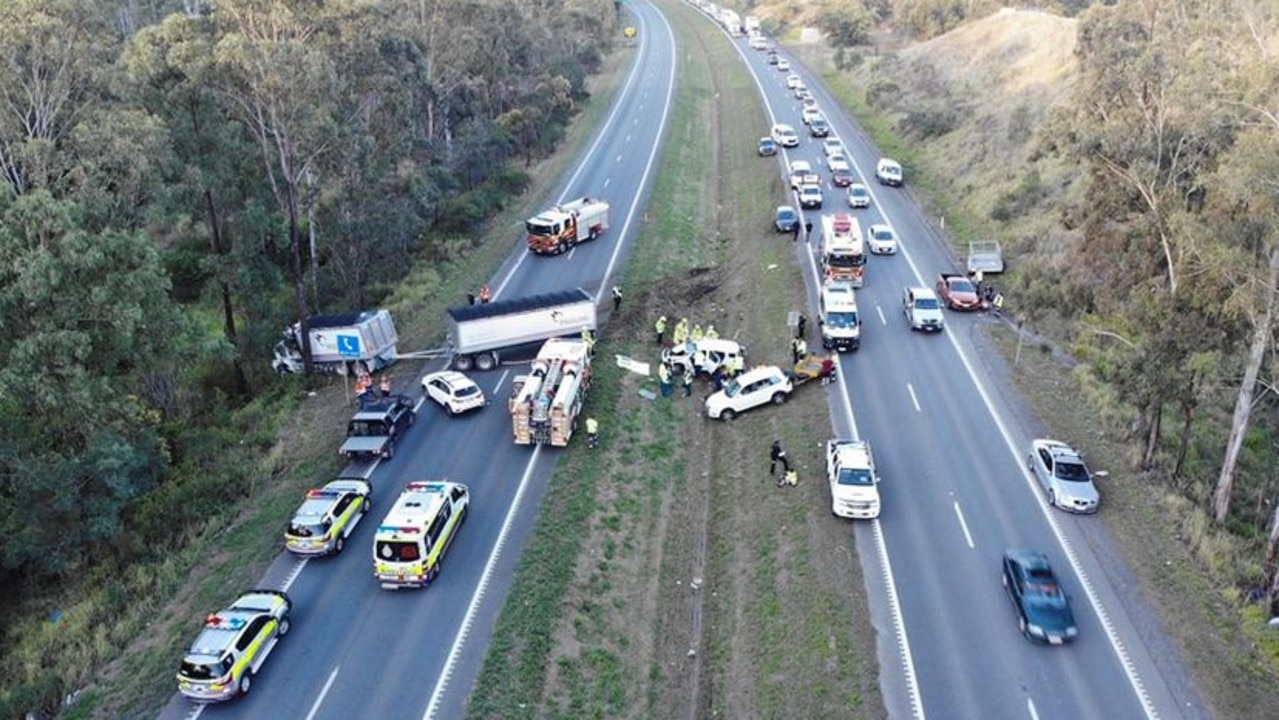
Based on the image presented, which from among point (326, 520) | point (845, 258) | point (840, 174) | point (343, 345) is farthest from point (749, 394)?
point (840, 174)

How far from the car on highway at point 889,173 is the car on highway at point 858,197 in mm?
5007

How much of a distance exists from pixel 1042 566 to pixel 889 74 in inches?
3572

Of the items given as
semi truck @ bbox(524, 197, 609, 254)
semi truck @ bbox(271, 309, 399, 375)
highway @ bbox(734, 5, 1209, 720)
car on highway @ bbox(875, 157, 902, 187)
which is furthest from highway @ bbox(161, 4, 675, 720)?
car on highway @ bbox(875, 157, 902, 187)

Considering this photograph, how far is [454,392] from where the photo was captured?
1545 inches

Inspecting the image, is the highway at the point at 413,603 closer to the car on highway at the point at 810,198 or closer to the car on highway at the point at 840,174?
the car on highway at the point at 810,198

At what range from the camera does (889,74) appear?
107m

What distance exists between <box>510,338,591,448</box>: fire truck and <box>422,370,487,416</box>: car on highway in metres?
1.82

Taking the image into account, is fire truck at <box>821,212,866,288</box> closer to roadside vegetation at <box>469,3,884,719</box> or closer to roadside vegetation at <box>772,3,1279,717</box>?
roadside vegetation at <box>469,3,884,719</box>

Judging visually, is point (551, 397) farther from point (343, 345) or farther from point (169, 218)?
point (169, 218)

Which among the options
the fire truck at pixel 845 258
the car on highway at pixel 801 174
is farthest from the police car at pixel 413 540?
the car on highway at pixel 801 174

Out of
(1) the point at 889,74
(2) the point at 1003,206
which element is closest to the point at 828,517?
(2) the point at 1003,206

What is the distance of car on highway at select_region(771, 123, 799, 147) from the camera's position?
82.5 meters

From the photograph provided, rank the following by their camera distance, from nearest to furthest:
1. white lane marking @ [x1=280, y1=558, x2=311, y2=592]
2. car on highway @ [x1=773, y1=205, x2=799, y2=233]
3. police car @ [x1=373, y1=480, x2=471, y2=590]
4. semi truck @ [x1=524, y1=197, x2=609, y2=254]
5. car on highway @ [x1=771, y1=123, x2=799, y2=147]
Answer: police car @ [x1=373, y1=480, x2=471, y2=590] → white lane marking @ [x1=280, y1=558, x2=311, y2=592] → semi truck @ [x1=524, y1=197, x2=609, y2=254] → car on highway @ [x1=773, y1=205, x2=799, y2=233] → car on highway @ [x1=771, y1=123, x2=799, y2=147]

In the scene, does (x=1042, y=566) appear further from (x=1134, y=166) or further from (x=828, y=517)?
(x=1134, y=166)
